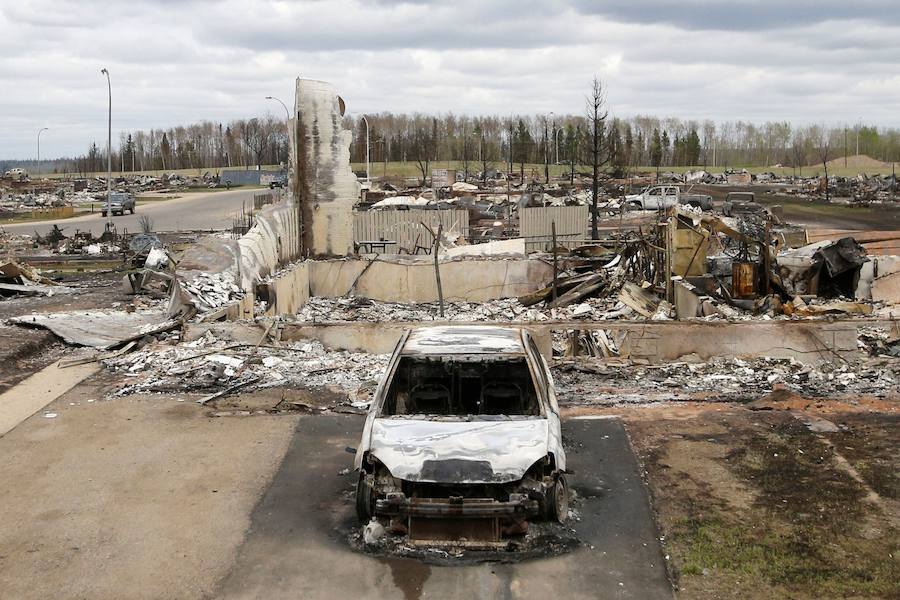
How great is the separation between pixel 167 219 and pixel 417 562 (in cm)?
4728

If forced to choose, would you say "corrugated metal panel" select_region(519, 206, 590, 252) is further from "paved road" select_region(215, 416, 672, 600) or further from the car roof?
"paved road" select_region(215, 416, 672, 600)

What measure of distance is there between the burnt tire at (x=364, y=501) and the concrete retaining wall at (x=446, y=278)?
14518 mm

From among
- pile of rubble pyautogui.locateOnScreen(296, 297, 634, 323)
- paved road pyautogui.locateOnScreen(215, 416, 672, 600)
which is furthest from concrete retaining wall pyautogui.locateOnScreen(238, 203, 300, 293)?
paved road pyautogui.locateOnScreen(215, 416, 672, 600)

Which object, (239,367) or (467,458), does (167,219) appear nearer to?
(239,367)

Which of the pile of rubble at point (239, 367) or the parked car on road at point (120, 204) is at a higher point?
the parked car on road at point (120, 204)

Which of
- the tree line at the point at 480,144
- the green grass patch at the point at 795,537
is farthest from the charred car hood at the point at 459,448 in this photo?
the tree line at the point at 480,144

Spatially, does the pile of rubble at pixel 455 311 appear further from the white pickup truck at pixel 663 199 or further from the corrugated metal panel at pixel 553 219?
the white pickup truck at pixel 663 199

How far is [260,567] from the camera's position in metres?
7.02

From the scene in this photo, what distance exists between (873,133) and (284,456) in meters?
152

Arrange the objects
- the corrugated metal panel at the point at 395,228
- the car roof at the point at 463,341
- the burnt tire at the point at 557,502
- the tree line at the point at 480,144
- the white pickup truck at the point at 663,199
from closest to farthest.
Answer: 1. the burnt tire at the point at 557,502
2. the car roof at the point at 463,341
3. the corrugated metal panel at the point at 395,228
4. the white pickup truck at the point at 663,199
5. the tree line at the point at 480,144

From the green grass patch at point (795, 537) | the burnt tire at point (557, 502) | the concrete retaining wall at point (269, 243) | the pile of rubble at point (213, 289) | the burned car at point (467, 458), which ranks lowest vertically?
the green grass patch at point (795, 537)

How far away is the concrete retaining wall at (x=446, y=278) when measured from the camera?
2184cm

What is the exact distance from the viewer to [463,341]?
8.88m

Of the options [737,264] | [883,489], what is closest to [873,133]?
[737,264]
